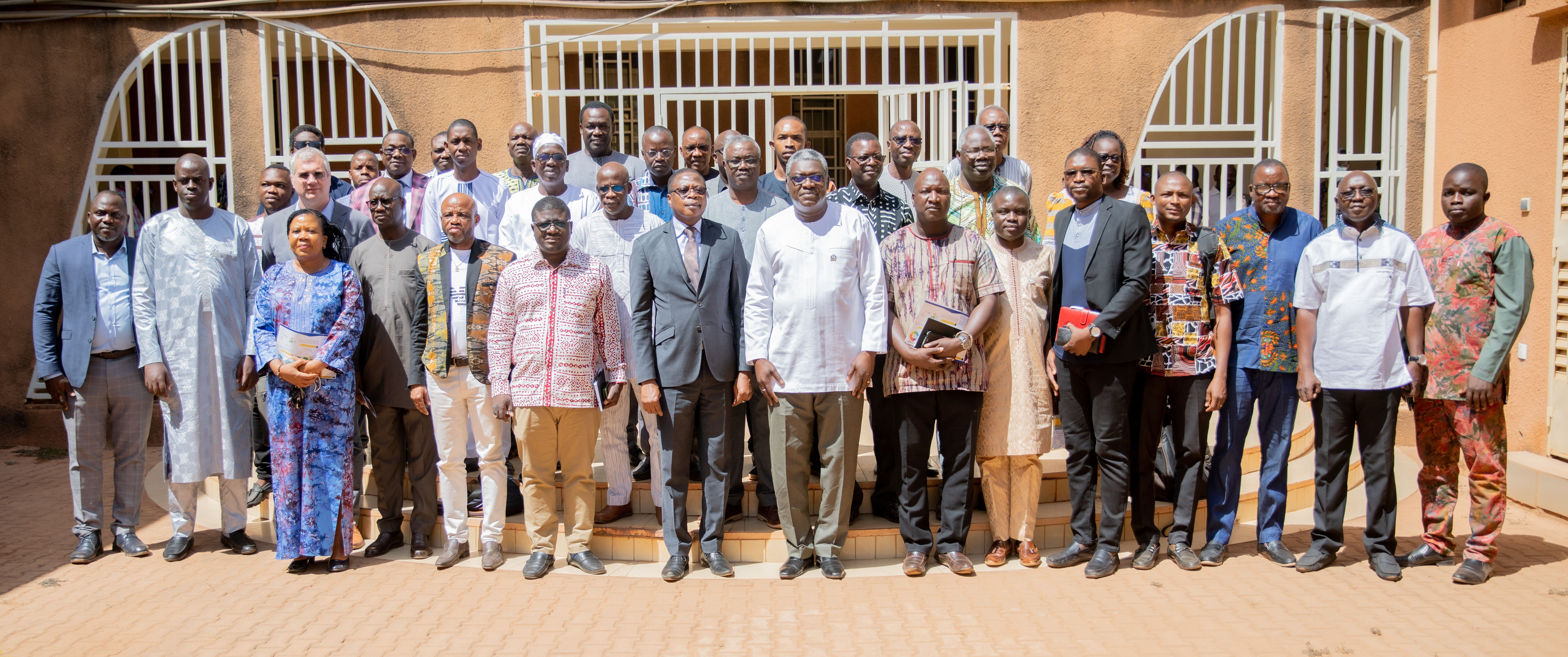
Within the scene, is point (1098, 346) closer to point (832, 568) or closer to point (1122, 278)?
point (1122, 278)

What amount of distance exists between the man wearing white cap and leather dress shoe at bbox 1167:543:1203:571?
3.51 m

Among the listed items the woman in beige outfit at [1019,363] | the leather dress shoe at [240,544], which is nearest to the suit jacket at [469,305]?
the leather dress shoe at [240,544]

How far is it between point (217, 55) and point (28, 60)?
1478 millimetres

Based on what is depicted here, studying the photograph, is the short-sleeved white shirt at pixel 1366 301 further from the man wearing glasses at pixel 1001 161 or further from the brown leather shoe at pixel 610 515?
the brown leather shoe at pixel 610 515

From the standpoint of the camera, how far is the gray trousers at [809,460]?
181 inches

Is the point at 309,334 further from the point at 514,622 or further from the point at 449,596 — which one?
the point at 514,622

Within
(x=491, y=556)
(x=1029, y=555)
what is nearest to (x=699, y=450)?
(x=491, y=556)

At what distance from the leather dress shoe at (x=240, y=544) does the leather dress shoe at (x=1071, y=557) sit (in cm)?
413

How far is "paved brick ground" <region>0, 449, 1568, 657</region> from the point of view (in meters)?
3.93

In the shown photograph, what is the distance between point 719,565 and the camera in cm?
478

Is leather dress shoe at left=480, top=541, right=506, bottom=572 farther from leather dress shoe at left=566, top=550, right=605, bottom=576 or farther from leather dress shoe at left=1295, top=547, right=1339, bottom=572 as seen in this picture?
leather dress shoe at left=1295, top=547, right=1339, bottom=572

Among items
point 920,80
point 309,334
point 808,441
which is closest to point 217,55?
point 309,334

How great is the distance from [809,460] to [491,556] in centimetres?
164

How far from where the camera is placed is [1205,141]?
8086mm
